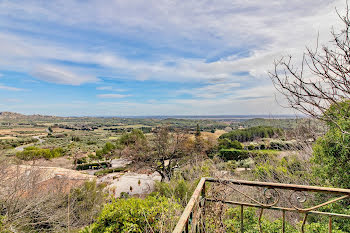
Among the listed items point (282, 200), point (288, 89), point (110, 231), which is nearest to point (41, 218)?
point (110, 231)

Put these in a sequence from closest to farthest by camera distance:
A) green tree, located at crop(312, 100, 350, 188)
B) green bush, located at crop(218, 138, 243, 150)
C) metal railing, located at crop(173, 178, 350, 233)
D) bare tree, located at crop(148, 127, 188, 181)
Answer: metal railing, located at crop(173, 178, 350, 233) → green tree, located at crop(312, 100, 350, 188) → bare tree, located at crop(148, 127, 188, 181) → green bush, located at crop(218, 138, 243, 150)

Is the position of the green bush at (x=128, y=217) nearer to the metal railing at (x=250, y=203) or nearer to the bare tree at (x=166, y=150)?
the metal railing at (x=250, y=203)

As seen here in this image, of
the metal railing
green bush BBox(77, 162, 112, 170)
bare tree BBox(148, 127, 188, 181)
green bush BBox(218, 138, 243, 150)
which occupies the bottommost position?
green bush BBox(77, 162, 112, 170)

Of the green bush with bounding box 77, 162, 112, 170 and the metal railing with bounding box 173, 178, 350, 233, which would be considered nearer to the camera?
the metal railing with bounding box 173, 178, 350, 233

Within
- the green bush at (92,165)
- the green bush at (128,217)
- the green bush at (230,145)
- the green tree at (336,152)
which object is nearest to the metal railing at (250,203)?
the green tree at (336,152)

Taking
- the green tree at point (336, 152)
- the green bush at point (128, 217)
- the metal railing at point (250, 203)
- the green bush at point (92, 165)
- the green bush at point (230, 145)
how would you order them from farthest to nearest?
1. the green bush at point (230, 145)
2. the green bush at point (92, 165)
3. the green bush at point (128, 217)
4. the green tree at point (336, 152)
5. the metal railing at point (250, 203)

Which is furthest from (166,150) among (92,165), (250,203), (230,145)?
(92,165)

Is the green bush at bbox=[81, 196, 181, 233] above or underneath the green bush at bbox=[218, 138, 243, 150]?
above

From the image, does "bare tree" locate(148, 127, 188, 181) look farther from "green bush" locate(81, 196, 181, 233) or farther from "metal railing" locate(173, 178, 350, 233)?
"metal railing" locate(173, 178, 350, 233)

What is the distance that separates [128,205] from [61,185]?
22.1 ft

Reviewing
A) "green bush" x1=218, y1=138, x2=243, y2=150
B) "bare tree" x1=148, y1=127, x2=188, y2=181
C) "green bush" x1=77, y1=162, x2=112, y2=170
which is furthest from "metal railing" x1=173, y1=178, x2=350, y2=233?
"green bush" x1=77, y1=162, x2=112, y2=170

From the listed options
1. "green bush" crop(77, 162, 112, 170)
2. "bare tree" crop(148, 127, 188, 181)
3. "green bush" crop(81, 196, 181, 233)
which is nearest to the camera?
"green bush" crop(81, 196, 181, 233)

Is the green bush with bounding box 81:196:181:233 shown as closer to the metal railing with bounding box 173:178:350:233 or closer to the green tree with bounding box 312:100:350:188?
the metal railing with bounding box 173:178:350:233

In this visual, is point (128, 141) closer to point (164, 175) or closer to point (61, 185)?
point (164, 175)
